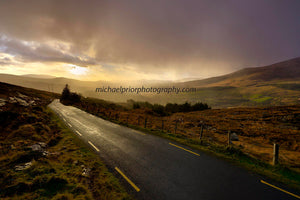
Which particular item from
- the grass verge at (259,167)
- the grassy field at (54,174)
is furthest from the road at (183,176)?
the grassy field at (54,174)

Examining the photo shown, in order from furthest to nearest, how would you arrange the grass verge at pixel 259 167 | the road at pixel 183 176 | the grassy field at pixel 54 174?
the grass verge at pixel 259 167
the road at pixel 183 176
the grassy field at pixel 54 174

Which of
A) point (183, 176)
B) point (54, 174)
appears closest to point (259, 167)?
point (183, 176)

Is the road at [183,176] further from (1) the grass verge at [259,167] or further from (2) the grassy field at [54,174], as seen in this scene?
(2) the grassy field at [54,174]

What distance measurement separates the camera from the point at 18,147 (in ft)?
25.3

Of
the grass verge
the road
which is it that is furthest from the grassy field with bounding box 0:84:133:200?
the grass verge

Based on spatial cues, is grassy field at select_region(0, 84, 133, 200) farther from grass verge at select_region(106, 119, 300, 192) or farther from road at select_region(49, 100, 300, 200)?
grass verge at select_region(106, 119, 300, 192)

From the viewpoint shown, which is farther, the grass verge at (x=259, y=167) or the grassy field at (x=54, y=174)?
the grass verge at (x=259, y=167)

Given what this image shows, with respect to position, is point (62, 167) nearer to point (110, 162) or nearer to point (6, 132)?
point (110, 162)

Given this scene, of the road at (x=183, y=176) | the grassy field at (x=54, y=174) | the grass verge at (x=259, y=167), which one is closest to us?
the grassy field at (x=54, y=174)

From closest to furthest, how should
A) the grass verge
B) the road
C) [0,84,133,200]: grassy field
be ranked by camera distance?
[0,84,133,200]: grassy field < the road < the grass verge

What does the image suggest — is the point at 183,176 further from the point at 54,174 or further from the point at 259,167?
the point at 54,174

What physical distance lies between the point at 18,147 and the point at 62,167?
3.97 meters

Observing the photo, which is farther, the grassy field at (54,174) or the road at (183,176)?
the road at (183,176)

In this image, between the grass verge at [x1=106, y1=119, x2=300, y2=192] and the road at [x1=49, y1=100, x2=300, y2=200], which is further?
the grass verge at [x1=106, y1=119, x2=300, y2=192]
